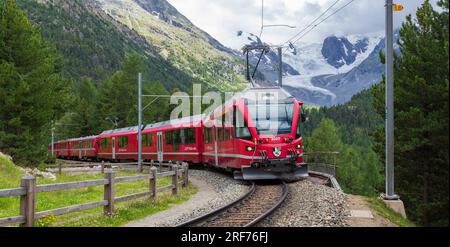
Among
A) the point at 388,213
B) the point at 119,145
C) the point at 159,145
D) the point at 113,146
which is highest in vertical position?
the point at 159,145

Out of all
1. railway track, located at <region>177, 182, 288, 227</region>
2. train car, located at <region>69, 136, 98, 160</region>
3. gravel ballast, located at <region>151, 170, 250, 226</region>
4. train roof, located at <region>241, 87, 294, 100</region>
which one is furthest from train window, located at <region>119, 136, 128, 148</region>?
railway track, located at <region>177, 182, 288, 227</region>

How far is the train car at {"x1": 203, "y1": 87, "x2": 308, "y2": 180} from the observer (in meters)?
18.9

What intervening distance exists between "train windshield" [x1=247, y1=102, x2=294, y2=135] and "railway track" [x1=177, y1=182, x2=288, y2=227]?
2.46m

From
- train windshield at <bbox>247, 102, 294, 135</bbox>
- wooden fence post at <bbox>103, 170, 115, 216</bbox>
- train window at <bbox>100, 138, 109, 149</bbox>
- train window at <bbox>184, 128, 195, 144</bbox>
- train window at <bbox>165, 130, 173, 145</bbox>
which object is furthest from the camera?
train window at <bbox>100, 138, 109, 149</bbox>

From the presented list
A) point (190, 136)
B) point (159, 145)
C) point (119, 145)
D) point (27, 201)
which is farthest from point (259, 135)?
point (119, 145)

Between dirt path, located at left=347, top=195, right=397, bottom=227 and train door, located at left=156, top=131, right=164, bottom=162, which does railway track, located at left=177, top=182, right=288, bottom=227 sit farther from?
train door, located at left=156, top=131, right=164, bottom=162

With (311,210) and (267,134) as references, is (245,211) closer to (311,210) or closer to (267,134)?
(311,210)

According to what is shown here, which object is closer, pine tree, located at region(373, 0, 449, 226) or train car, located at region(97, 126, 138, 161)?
pine tree, located at region(373, 0, 449, 226)

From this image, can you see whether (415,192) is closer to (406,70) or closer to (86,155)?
(406,70)

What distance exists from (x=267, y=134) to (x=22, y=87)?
2014 centimetres

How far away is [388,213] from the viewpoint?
12961 mm

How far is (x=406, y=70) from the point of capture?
25.8 meters
